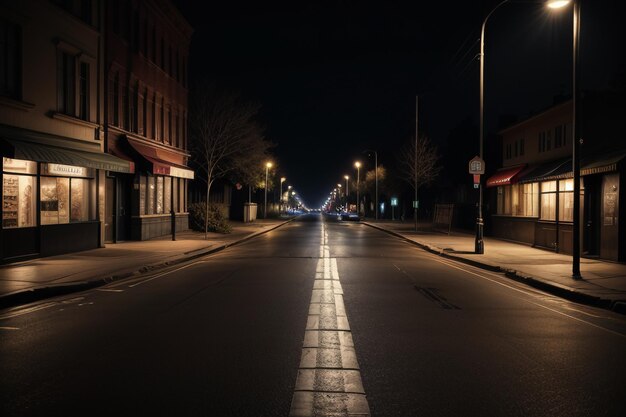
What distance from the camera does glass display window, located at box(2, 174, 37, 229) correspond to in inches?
637

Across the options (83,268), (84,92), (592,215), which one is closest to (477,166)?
(592,215)

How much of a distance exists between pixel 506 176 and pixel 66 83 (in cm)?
2067

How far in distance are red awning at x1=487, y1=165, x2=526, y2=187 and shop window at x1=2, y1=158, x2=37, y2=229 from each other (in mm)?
20774

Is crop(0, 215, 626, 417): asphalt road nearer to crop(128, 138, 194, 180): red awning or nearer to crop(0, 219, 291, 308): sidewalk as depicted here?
crop(0, 219, 291, 308): sidewalk

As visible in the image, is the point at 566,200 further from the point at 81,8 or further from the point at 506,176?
the point at 81,8

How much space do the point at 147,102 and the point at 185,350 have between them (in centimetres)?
2357

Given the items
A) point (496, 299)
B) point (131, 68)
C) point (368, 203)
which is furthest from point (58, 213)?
point (368, 203)

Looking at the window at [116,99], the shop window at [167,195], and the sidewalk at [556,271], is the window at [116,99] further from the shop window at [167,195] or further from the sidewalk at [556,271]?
the sidewalk at [556,271]

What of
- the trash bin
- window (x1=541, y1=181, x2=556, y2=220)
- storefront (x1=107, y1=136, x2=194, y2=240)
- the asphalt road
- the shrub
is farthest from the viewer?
the trash bin

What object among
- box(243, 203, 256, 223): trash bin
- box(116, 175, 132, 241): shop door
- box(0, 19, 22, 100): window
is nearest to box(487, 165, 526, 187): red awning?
box(116, 175, 132, 241): shop door

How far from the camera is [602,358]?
6.97 m

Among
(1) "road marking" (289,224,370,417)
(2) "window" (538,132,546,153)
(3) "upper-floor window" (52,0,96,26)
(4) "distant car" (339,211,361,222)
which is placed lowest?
(1) "road marking" (289,224,370,417)

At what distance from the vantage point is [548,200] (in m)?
23.8

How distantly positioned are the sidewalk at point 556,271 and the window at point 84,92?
14.7 metres
